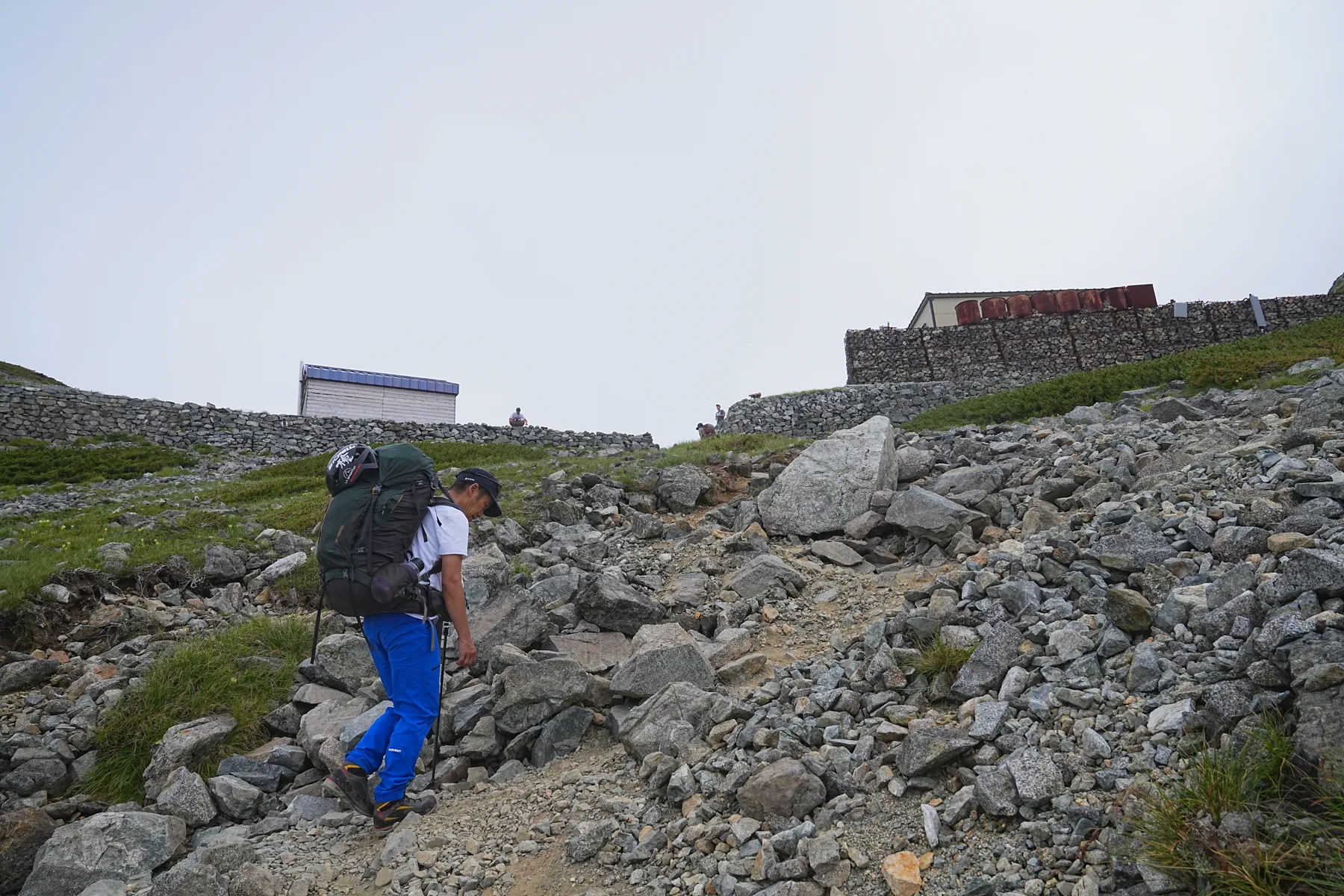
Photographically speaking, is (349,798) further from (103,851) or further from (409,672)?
(103,851)

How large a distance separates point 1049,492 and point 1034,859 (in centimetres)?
656

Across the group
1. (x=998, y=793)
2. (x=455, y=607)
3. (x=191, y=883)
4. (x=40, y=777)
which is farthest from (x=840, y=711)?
(x=40, y=777)

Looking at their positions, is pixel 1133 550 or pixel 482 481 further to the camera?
pixel 1133 550

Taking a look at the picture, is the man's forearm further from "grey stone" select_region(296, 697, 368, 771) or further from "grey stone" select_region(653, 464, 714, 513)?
"grey stone" select_region(653, 464, 714, 513)

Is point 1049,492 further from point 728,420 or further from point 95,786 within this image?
point 728,420

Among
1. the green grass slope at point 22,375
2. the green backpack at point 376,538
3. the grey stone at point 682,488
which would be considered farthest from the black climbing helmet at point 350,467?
the green grass slope at point 22,375

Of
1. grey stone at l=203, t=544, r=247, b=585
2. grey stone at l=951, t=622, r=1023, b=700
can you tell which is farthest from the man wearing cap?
grey stone at l=203, t=544, r=247, b=585

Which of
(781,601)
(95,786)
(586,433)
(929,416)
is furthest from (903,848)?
(586,433)

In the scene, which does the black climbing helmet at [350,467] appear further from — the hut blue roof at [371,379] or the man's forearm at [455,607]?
the hut blue roof at [371,379]

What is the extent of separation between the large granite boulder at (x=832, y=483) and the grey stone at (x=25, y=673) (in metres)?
8.90

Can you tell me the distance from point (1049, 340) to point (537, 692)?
32514 millimetres

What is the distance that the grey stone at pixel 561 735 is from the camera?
A: 5.93 m

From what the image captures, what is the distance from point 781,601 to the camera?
839 cm

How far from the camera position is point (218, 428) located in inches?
1326
